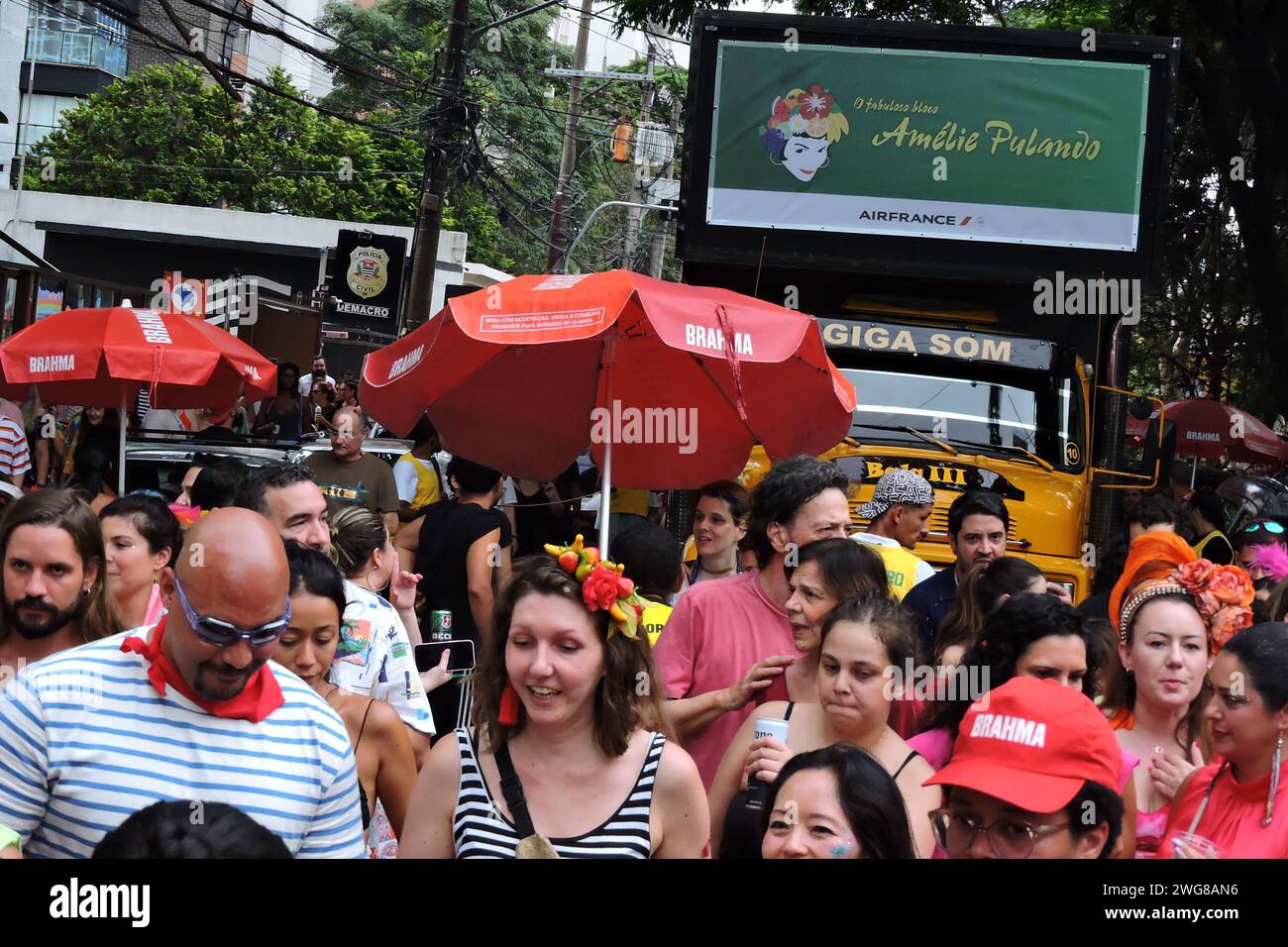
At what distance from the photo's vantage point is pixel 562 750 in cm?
386

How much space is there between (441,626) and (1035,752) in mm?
4332

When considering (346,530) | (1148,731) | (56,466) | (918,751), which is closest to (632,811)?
(918,751)

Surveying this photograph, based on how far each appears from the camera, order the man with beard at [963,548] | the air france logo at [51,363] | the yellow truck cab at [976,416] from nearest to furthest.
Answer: the man with beard at [963,548]
the air france logo at [51,363]
the yellow truck cab at [976,416]

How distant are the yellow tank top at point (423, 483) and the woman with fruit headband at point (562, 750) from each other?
7523 millimetres

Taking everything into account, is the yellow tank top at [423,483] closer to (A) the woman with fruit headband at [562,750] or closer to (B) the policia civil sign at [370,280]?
(A) the woman with fruit headband at [562,750]

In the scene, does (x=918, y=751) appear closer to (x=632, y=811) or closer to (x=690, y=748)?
(x=690, y=748)

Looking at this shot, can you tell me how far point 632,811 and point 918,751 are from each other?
1.18 meters

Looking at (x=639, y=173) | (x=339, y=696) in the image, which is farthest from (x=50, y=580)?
(x=639, y=173)

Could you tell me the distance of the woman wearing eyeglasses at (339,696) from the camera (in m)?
4.72

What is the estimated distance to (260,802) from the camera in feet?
11.2

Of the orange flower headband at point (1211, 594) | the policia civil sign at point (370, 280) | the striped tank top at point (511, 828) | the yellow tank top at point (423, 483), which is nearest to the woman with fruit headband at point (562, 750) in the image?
the striped tank top at point (511, 828)

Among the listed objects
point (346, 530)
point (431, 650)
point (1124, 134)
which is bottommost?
point (431, 650)

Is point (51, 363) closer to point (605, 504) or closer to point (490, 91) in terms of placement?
point (605, 504)
